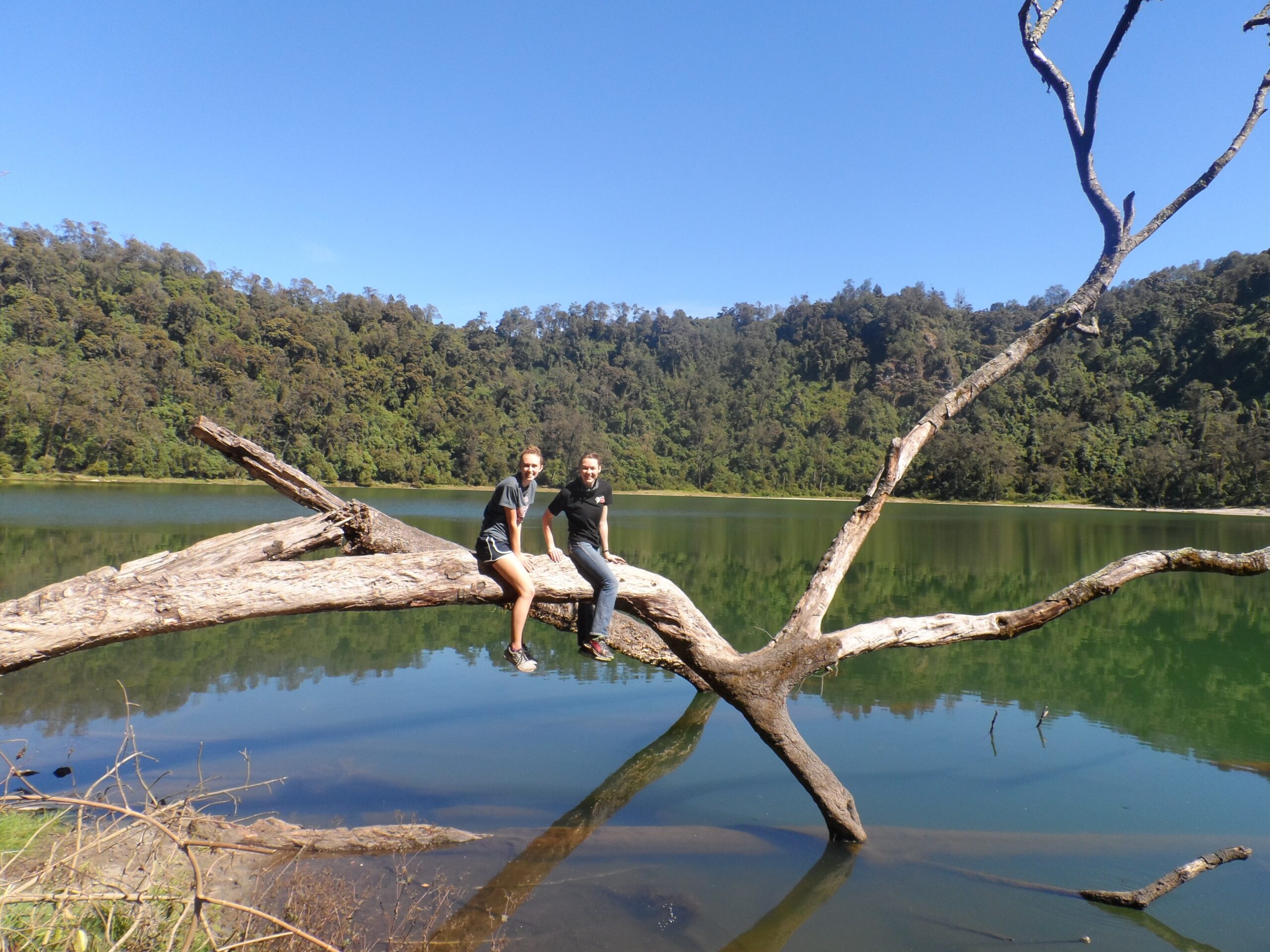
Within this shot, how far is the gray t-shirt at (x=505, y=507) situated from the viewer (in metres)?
4.59

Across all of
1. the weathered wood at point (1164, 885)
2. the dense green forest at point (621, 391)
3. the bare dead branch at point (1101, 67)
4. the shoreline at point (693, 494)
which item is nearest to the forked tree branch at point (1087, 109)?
the bare dead branch at point (1101, 67)

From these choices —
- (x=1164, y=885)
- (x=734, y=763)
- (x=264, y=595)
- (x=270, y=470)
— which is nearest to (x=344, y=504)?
(x=270, y=470)

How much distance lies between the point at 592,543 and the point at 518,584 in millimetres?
482

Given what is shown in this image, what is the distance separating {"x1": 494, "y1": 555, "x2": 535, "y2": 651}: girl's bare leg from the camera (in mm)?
4574

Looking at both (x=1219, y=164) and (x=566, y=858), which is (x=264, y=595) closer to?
(x=566, y=858)

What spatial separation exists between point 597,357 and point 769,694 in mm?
111676

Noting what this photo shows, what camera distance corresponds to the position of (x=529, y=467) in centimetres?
483

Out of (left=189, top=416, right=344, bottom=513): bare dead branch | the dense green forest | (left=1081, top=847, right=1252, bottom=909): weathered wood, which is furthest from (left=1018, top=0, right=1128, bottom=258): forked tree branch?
the dense green forest

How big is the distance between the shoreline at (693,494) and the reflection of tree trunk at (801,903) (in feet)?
138

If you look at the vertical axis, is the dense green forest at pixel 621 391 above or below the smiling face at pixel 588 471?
above

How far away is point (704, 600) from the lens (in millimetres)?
14461

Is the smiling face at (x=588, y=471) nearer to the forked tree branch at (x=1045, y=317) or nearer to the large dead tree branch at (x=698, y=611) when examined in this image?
the large dead tree branch at (x=698, y=611)

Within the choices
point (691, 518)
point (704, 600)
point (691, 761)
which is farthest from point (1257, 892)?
point (691, 518)

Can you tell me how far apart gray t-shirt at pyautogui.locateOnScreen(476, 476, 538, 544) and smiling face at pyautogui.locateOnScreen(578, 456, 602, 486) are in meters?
0.32
